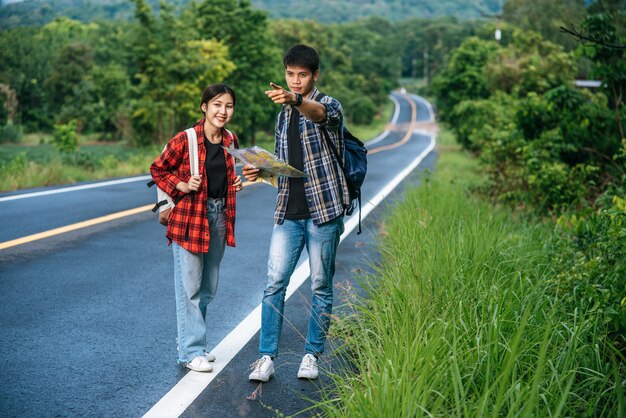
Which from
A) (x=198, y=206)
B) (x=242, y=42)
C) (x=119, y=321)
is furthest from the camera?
(x=242, y=42)

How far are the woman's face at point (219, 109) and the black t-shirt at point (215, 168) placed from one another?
0.15m

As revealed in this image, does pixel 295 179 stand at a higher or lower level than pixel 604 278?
higher

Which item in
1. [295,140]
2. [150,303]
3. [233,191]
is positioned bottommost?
[150,303]

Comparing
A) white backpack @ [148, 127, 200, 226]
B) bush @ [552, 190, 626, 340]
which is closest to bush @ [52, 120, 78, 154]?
bush @ [552, 190, 626, 340]

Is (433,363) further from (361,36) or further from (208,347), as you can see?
(361,36)

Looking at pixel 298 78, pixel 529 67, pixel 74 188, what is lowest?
pixel 74 188

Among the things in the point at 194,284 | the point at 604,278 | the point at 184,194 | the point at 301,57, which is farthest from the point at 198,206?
the point at 604,278

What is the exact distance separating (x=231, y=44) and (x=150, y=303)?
108 ft

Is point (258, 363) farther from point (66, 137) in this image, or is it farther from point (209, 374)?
point (66, 137)

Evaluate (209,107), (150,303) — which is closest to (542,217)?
(150,303)

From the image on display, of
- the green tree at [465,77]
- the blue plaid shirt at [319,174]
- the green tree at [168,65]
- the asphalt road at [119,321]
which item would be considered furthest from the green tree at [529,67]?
the blue plaid shirt at [319,174]

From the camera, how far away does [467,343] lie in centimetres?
377

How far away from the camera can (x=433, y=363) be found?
3.46 meters

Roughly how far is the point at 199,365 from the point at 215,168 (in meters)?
1.21
